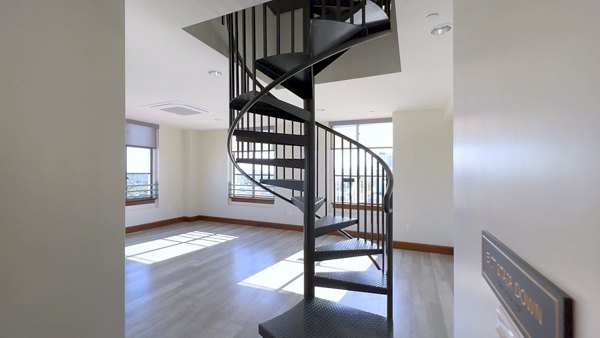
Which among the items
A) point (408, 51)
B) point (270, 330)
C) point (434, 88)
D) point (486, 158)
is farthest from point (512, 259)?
point (434, 88)

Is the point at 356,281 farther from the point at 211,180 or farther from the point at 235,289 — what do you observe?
the point at 211,180

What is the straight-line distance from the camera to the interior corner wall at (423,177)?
14.6ft

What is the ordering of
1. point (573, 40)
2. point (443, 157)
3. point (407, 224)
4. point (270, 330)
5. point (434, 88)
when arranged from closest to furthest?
point (573, 40), point (270, 330), point (434, 88), point (443, 157), point (407, 224)

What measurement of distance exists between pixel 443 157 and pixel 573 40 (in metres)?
4.60

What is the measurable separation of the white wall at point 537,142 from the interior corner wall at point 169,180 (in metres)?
6.77

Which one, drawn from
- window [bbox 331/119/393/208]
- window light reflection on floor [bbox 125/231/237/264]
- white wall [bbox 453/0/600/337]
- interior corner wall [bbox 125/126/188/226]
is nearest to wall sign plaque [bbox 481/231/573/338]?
white wall [bbox 453/0/600/337]

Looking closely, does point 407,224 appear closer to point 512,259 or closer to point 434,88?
point 434,88

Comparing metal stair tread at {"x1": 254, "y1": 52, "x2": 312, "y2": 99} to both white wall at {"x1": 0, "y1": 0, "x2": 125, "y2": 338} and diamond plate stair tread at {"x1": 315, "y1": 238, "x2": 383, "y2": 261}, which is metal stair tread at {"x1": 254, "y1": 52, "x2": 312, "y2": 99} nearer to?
white wall at {"x1": 0, "y1": 0, "x2": 125, "y2": 338}

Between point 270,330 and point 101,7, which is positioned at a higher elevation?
point 101,7

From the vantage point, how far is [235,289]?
129 inches

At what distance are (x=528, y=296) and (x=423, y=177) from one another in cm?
456

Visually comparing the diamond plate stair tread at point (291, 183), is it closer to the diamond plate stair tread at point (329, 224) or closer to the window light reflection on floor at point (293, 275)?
the diamond plate stair tread at point (329, 224)

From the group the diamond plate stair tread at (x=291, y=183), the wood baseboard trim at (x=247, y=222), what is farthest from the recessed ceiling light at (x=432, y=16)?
the wood baseboard trim at (x=247, y=222)

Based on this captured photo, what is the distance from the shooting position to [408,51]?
2.29 meters
